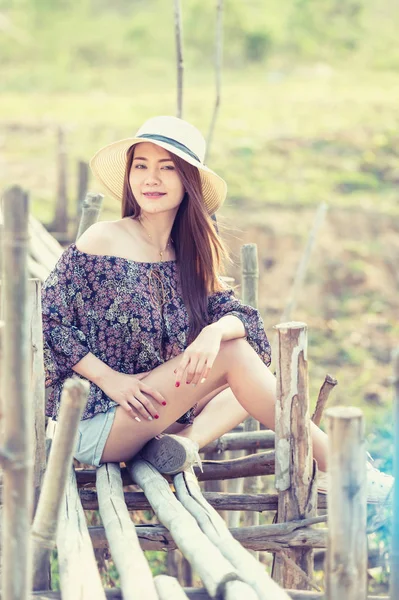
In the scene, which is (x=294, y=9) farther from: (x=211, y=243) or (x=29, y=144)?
(x=211, y=243)

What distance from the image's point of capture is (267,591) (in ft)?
5.21

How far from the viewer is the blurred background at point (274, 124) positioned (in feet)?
22.4

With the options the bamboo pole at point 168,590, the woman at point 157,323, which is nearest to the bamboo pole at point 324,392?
the woman at point 157,323

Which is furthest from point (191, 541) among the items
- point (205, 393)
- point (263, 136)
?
point (263, 136)

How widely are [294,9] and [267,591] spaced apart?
1264cm

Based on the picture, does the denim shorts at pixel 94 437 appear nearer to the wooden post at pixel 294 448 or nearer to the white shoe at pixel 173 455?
the white shoe at pixel 173 455

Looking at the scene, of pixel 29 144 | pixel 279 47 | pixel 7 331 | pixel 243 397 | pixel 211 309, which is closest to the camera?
pixel 7 331

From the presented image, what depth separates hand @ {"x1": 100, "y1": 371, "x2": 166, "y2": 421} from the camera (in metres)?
2.31

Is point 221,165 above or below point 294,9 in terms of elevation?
below

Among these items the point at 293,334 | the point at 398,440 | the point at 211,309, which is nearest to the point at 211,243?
the point at 211,309

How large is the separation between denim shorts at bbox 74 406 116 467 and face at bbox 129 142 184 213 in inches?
22.0

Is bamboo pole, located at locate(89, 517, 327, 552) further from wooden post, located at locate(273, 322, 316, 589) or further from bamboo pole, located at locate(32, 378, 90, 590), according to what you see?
bamboo pole, located at locate(32, 378, 90, 590)

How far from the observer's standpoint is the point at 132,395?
2324 mm

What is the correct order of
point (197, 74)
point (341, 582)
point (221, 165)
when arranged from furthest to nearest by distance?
point (197, 74) → point (221, 165) → point (341, 582)
